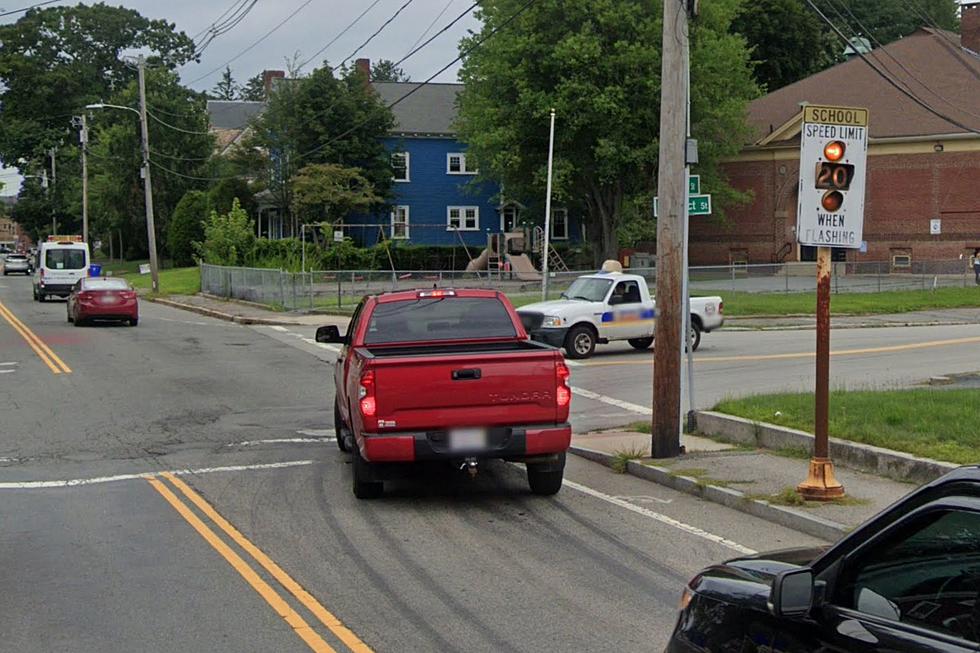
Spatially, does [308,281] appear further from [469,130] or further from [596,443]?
[596,443]

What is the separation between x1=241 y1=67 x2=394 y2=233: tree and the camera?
62938mm

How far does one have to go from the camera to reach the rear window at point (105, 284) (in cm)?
3200

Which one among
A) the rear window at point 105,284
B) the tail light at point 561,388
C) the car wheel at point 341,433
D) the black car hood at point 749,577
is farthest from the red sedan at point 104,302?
the black car hood at point 749,577

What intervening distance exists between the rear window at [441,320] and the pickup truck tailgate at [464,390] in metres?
1.60

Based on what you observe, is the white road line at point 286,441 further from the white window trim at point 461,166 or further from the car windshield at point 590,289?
the white window trim at point 461,166

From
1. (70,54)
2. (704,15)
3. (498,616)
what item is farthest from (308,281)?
(70,54)

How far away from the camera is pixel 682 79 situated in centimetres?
1238

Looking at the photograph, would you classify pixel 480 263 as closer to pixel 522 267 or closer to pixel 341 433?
pixel 522 267

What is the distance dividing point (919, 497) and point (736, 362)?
62.3 ft

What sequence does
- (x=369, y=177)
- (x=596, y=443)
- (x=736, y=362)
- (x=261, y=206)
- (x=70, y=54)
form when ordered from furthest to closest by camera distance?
(x=70, y=54) < (x=261, y=206) < (x=369, y=177) < (x=736, y=362) < (x=596, y=443)

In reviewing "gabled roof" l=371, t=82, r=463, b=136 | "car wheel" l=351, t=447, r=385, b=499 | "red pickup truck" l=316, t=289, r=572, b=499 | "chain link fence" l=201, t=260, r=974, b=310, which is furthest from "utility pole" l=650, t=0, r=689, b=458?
"gabled roof" l=371, t=82, r=463, b=136

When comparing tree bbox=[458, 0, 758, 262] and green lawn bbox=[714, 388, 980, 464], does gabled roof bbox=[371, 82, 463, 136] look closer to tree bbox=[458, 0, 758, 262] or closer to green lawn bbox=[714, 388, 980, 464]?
tree bbox=[458, 0, 758, 262]

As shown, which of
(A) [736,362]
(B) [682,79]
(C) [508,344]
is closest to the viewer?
(C) [508,344]

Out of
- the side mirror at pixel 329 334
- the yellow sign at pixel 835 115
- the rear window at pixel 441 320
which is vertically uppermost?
the yellow sign at pixel 835 115
